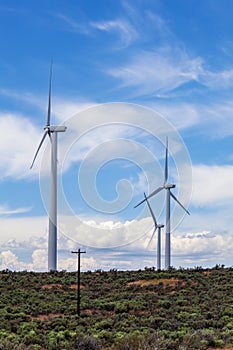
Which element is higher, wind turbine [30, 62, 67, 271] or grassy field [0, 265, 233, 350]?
wind turbine [30, 62, 67, 271]

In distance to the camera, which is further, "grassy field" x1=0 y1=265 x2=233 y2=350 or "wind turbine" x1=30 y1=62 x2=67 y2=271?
"wind turbine" x1=30 y1=62 x2=67 y2=271

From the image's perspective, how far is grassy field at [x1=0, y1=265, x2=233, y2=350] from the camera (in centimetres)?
2292

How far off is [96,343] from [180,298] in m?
14.8

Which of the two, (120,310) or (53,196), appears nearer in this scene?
(120,310)

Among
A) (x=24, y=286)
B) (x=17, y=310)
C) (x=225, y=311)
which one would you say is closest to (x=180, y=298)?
(x=225, y=311)

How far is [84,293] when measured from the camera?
4069 centimetres

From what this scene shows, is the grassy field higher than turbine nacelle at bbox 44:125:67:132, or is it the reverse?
turbine nacelle at bbox 44:125:67:132

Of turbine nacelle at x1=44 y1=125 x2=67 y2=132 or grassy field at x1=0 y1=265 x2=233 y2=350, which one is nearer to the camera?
grassy field at x1=0 y1=265 x2=233 y2=350

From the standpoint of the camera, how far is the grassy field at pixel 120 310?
75.2 feet

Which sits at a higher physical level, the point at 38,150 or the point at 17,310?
the point at 38,150

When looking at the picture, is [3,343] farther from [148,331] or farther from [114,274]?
[114,274]

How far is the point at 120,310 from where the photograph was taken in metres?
33.0

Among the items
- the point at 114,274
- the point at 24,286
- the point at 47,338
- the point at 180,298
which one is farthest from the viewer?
the point at 114,274

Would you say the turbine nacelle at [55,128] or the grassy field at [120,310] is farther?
the turbine nacelle at [55,128]
